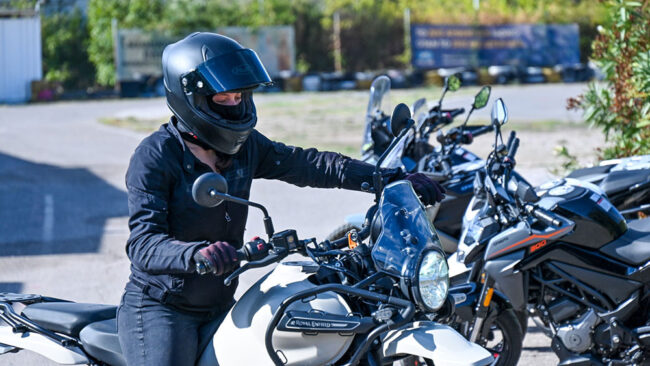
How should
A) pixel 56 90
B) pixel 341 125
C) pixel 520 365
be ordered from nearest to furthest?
pixel 520 365 → pixel 341 125 → pixel 56 90

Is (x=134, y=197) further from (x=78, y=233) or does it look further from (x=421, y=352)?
(x=78, y=233)

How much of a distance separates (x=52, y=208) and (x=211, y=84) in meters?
8.91

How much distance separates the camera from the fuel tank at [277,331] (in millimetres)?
3162

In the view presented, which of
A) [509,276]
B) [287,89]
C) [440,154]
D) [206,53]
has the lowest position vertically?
[287,89]

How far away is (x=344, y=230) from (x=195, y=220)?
3023 mm

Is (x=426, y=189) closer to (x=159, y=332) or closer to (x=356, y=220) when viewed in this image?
(x=159, y=332)

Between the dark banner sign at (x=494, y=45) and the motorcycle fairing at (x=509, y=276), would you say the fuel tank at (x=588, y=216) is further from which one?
the dark banner sign at (x=494, y=45)

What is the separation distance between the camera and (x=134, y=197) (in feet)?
11.4

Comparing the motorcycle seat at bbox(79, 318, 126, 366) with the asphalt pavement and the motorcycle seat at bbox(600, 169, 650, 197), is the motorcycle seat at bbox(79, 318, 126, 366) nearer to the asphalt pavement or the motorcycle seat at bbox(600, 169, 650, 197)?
the asphalt pavement

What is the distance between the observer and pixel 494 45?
137 ft

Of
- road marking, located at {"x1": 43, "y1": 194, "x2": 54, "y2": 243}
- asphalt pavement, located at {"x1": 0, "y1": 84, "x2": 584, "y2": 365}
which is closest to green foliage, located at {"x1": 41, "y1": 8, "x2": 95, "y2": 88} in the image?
asphalt pavement, located at {"x1": 0, "y1": 84, "x2": 584, "y2": 365}

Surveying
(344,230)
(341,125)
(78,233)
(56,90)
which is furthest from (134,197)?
(56,90)

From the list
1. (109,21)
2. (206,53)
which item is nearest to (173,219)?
(206,53)

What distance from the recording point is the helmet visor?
3.41 metres
